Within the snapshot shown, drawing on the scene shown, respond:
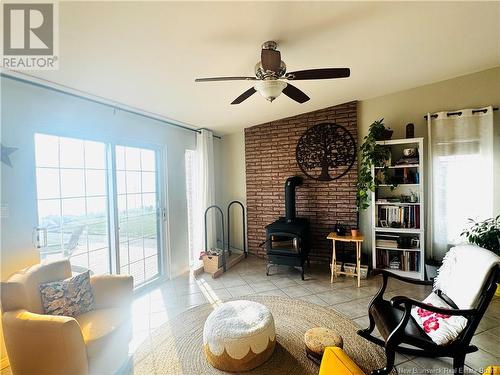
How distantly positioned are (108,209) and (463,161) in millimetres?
4593

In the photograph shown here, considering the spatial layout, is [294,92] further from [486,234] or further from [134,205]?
[486,234]

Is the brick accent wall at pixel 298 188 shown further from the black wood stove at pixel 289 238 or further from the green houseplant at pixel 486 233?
the green houseplant at pixel 486 233

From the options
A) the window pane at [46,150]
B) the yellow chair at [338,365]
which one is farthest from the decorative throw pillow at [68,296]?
the yellow chair at [338,365]

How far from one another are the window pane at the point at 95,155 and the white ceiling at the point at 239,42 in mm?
589

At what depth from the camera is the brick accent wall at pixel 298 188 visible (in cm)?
418

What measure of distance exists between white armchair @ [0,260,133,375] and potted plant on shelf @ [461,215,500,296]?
3937 millimetres

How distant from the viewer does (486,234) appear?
311cm

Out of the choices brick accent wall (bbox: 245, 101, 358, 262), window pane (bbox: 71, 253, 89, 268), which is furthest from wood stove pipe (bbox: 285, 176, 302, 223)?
window pane (bbox: 71, 253, 89, 268)

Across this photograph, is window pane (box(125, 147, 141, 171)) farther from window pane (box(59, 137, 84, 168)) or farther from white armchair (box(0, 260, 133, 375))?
white armchair (box(0, 260, 133, 375))

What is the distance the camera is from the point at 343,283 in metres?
3.60

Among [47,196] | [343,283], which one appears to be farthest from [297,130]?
[47,196]

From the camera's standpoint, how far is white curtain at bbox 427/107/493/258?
3.38m

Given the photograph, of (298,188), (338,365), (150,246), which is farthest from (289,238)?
(338,365)

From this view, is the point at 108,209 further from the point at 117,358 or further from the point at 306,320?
the point at 306,320
